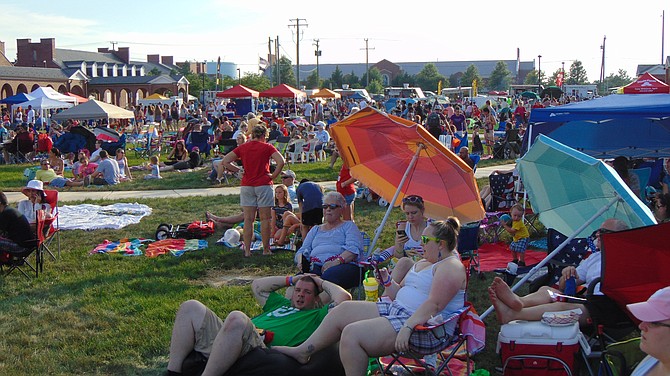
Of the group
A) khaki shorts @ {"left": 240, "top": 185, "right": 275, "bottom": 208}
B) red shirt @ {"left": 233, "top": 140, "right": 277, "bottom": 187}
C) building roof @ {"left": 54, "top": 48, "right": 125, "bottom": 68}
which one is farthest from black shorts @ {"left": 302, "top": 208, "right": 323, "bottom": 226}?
building roof @ {"left": 54, "top": 48, "right": 125, "bottom": 68}

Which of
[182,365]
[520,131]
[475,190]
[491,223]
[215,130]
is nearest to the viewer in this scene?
[182,365]

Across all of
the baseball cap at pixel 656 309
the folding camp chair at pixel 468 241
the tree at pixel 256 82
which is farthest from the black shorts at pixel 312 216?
the tree at pixel 256 82

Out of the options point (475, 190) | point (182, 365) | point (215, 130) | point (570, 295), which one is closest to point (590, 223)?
point (570, 295)

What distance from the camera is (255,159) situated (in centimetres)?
826

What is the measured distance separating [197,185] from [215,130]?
347 inches

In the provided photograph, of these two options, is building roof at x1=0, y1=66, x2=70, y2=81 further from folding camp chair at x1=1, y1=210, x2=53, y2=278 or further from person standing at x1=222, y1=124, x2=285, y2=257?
person standing at x1=222, y1=124, x2=285, y2=257

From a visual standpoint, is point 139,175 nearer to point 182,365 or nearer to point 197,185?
point 197,185

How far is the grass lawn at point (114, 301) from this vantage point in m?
5.34

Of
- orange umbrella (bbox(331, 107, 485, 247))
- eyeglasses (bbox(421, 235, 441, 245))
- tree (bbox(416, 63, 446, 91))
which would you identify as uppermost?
tree (bbox(416, 63, 446, 91))

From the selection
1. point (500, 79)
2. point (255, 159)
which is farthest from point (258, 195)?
point (500, 79)

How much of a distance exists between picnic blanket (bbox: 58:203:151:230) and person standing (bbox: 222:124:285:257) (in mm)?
3205

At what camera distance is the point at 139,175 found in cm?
1683

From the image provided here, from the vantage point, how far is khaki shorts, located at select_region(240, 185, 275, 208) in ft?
27.4

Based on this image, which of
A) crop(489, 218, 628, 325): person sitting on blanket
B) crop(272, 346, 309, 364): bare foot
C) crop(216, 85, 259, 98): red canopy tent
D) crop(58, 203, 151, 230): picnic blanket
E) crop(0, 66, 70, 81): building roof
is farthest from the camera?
crop(0, 66, 70, 81): building roof
